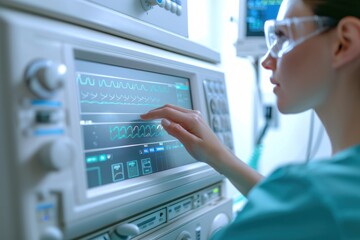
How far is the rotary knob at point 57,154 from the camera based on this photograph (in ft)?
1.30

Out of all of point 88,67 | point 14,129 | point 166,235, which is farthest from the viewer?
point 166,235

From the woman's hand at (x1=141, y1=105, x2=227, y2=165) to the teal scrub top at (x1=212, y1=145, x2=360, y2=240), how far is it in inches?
8.1

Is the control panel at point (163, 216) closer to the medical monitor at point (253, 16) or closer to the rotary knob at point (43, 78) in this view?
the rotary knob at point (43, 78)

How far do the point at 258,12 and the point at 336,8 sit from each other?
88 centimetres

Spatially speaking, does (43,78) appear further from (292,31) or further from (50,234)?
(292,31)

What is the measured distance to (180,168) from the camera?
2.35 ft

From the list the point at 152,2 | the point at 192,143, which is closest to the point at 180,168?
the point at 192,143

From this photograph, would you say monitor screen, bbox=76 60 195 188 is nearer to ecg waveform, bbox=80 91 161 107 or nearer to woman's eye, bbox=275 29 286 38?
ecg waveform, bbox=80 91 161 107

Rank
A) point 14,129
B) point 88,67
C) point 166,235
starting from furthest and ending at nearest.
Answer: point 166,235
point 88,67
point 14,129

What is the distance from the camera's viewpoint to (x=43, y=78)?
40 centimetres

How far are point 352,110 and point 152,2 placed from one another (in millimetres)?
416

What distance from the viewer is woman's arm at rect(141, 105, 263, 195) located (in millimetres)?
676

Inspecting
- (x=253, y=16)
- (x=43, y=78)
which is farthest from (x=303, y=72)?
(x=253, y=16)

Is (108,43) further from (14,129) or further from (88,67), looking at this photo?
(14,129)
